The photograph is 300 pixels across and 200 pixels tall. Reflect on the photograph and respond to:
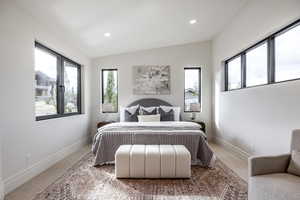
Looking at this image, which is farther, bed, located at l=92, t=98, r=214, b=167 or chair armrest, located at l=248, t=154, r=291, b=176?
bed, located at l=92, t=98, r=214, b=167

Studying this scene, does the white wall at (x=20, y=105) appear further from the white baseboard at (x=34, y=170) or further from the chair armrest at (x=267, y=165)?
the chair armrest at (x=267, y=165)

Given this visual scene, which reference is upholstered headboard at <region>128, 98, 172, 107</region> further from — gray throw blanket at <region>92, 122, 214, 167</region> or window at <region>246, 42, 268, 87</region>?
window at <region>246, 42, 268, 87</region>

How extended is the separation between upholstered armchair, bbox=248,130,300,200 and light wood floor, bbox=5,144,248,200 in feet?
3.40

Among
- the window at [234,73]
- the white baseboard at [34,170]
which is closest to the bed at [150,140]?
the white baseboard at [34,170]

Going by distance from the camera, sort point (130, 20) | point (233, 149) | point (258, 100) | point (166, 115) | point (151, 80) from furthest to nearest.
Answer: point (151, 80) < point (166, 115) < point (233, 149) < point (130, 20) < point (258, 100)

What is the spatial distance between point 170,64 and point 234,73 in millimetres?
1830

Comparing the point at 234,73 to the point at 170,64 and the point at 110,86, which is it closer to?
the point at 170,64

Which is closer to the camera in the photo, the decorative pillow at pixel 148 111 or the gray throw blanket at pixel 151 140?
the gray throw blanket at pixel 151 140

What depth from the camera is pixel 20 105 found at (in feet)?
8.40

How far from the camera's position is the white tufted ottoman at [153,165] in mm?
2650

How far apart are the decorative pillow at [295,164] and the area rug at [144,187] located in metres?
0.67

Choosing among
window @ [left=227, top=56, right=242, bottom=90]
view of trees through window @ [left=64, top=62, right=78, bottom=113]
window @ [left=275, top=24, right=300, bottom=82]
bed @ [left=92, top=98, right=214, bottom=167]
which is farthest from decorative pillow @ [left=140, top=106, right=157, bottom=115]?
window @ [left=275, top=24, right=300, bottom=82]

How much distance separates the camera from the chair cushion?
1460mm

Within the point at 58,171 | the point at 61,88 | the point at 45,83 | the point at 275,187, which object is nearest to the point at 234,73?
the point at 275,187
